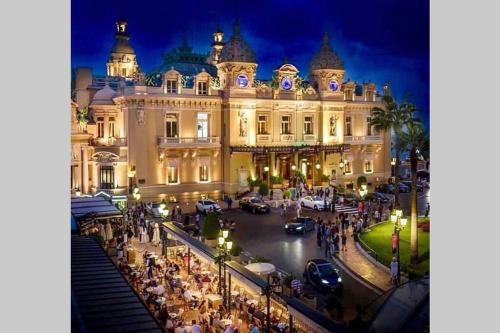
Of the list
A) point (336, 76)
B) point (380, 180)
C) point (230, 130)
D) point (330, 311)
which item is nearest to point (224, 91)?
point (230, 130)

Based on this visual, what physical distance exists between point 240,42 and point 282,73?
1611 millimetres

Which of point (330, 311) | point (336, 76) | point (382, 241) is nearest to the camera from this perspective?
point (330, 311)

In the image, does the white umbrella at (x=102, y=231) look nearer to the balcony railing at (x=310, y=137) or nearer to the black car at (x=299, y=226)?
the black car at (x=299, y=226)

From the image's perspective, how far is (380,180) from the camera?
16844 millimetres

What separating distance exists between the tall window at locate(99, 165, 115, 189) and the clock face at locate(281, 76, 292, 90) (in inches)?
254

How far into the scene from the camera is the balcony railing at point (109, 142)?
16909 mm

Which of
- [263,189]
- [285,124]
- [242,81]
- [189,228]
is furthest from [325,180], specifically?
[242,81]

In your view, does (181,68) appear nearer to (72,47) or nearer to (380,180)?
(380,180)

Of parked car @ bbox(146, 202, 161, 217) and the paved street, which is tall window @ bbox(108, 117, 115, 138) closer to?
parked car @ bbox(146, 202, 161, 217)

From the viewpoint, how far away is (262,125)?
22.5 meters

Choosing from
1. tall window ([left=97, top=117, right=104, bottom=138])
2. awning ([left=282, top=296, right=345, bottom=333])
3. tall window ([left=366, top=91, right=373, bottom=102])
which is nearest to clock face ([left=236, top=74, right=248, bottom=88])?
tall window ([left=97, top=117, right=104, bottom=138])

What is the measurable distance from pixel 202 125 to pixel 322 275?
36.7 feet

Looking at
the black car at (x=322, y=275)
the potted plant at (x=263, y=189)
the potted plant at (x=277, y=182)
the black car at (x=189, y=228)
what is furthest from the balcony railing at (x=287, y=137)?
the black car at (x=322, y=275)

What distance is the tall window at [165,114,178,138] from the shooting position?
74.4 feet
